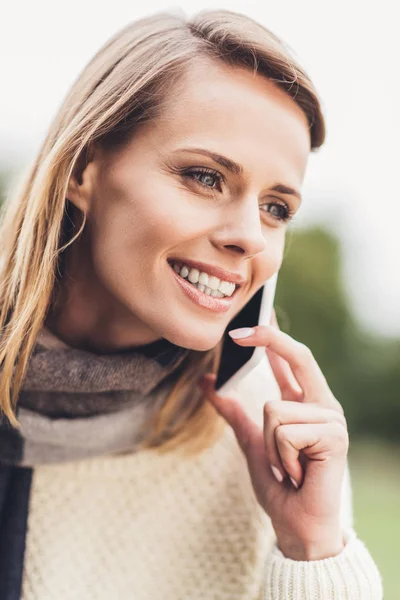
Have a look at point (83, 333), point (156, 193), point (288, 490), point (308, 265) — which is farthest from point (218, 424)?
point (308, 265)

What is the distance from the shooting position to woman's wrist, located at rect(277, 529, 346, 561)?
5.84ft

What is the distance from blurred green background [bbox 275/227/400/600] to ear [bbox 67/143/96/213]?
9.58 meters

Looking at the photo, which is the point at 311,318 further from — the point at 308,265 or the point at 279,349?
the point at 279,349

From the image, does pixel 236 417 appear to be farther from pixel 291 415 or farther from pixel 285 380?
pixel 291 415

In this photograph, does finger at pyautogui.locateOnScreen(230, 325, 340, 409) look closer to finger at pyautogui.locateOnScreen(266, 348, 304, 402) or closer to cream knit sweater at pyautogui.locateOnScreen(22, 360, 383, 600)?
finger at pyautogui.locateOnScreen(266, 348, 304, 402)

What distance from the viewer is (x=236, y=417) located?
2096 millimetres

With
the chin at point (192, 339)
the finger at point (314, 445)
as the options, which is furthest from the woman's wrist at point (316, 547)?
the chin at point (192, 339)

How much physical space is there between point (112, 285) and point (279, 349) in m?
0.51

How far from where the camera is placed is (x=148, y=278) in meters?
1.72

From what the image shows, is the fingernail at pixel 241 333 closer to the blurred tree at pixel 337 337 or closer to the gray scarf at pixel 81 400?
the gray scarf at pixel 81 400

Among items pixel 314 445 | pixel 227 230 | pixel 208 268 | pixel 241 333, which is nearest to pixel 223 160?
pixel 227 230

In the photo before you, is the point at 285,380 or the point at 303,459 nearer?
the point at 303,459

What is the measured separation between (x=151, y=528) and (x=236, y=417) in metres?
0.46

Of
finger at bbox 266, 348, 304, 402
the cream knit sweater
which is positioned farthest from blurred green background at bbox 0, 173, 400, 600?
finger at bbox 266, 348, 304, 402
